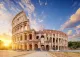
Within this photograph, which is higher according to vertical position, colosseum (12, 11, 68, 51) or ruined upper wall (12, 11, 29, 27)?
ruined upper wall (12, 11, 29, 27)

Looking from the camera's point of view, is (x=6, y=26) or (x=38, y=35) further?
(x=38, y=35)

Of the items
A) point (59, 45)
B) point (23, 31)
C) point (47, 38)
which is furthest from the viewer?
point (23, 31)

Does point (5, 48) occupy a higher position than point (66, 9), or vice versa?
point (66, 9)

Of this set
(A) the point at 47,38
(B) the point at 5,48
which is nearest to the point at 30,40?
(A) the point at 47,38

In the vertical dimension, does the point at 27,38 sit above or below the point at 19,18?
below

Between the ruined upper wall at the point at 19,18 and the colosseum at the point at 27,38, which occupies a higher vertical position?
the ruined upper wall at the point at 19,18

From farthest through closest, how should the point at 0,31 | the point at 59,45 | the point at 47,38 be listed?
the point at 47,38 < the point at 59,45 < the point at 0,31

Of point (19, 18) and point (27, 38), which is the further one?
point (27, 38)

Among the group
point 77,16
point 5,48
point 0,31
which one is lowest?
point 5,48

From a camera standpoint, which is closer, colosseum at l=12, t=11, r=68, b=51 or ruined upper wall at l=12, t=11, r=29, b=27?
ruined upper wall at l=12, t=11, r=29, b=27

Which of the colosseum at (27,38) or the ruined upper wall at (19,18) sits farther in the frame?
the colosseum at (27,38)

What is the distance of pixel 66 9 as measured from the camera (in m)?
9.48

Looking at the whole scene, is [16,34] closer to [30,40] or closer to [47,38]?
[30,40]

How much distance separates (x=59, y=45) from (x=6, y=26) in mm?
5828
